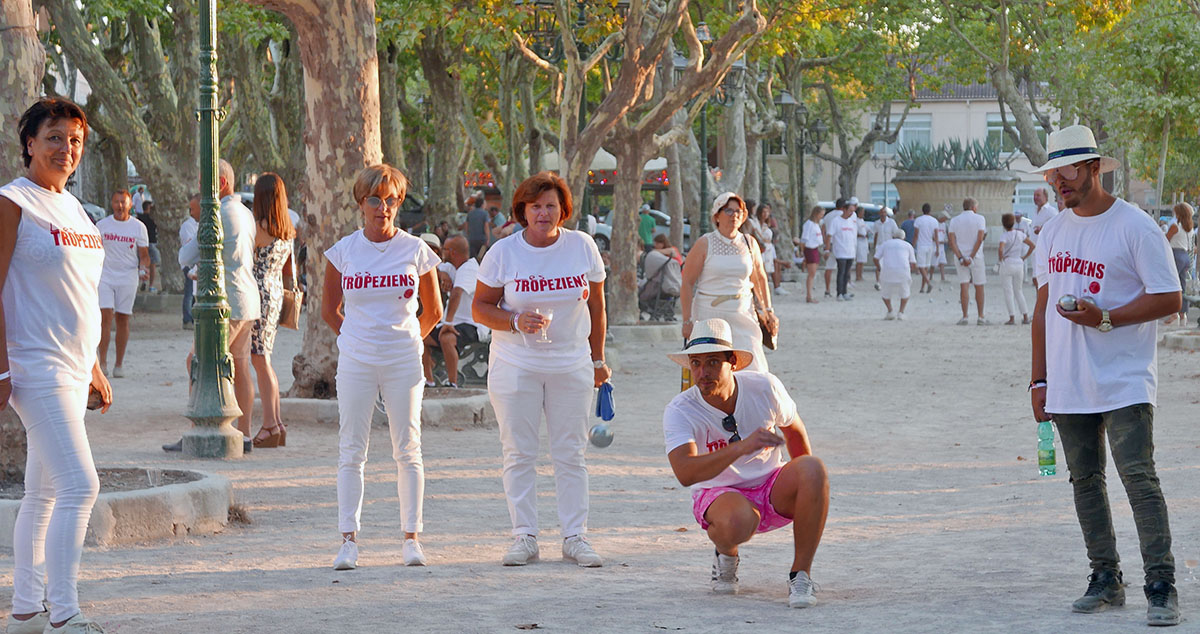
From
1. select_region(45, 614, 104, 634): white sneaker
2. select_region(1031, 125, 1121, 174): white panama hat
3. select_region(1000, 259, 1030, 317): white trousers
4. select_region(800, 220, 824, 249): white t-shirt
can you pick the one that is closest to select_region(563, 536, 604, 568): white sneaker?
select_region(45, 614, 104, 634): white sneaker

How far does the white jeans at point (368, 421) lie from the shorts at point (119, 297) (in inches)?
327

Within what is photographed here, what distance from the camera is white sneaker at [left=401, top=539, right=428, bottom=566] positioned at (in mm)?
7113

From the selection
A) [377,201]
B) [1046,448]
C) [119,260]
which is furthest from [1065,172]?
[119,260]

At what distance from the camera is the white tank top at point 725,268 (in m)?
10.4

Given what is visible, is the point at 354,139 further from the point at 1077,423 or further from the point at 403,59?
the point at 403,59

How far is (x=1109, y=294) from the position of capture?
5.96m

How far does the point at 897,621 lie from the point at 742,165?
24503mm

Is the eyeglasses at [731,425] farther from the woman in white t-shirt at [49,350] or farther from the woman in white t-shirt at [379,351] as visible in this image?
the woman in white t-shirt at [49,350]

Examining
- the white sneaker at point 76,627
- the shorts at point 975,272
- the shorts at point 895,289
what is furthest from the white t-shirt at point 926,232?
the white sneaker at point 76,627

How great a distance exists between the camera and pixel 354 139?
40.7 ft

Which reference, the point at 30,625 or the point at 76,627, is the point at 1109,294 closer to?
the point at 76,627

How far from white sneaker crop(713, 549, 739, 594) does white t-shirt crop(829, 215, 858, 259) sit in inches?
917

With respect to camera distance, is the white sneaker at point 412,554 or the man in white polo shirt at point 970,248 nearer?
the white sneaker at point 412,554

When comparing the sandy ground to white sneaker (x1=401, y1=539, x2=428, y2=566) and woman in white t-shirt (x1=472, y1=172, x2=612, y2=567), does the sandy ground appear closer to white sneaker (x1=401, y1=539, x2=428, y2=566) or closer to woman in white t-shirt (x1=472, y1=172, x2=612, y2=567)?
white sneaker (x1=401, y1=539, x2=428, y2=566)
